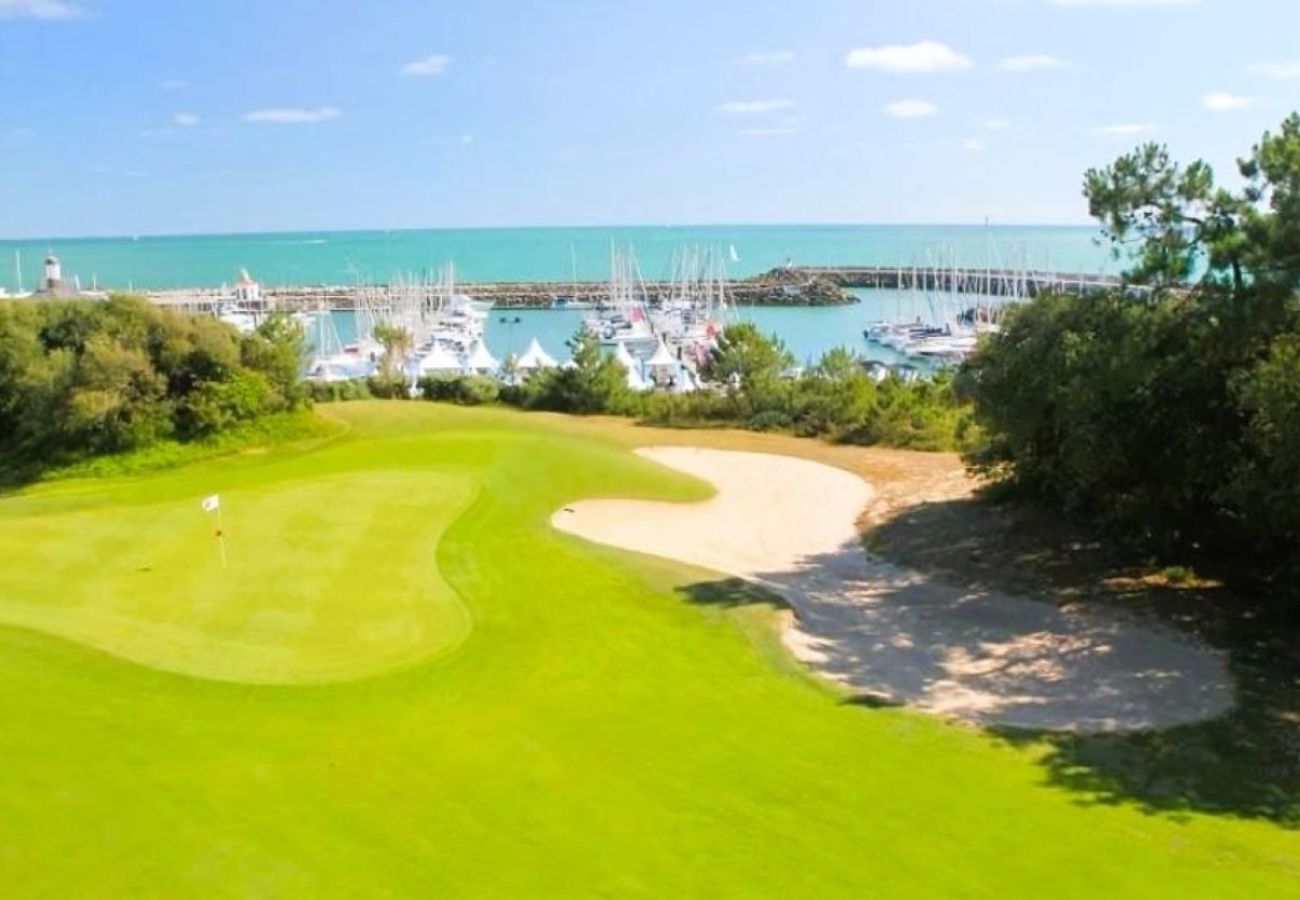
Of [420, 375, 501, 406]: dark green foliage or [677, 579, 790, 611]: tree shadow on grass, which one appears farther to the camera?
[420, 375, 501, 406]: dark green foliage

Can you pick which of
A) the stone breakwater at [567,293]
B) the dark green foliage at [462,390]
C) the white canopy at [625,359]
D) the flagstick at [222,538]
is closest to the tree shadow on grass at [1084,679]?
the flagstick at [222,538]

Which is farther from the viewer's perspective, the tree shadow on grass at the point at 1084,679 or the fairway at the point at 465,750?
the tree shadow on grass at the point at 1084,679

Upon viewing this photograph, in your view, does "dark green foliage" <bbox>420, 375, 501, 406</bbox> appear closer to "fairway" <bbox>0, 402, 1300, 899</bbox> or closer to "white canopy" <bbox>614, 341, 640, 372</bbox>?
"white canopy" <bbox>614, 341, 640, 372</bbox>

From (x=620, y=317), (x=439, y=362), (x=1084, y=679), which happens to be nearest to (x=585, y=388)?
(x=1084, y=679)

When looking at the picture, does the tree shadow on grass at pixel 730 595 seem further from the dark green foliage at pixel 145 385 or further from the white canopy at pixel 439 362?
the white canopy at pixel 439 362

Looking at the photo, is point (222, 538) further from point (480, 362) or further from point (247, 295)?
point (247, 295)

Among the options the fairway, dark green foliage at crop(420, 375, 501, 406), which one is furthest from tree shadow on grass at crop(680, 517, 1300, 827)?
dark green foliage at crop(420, 375, 501, 406)
